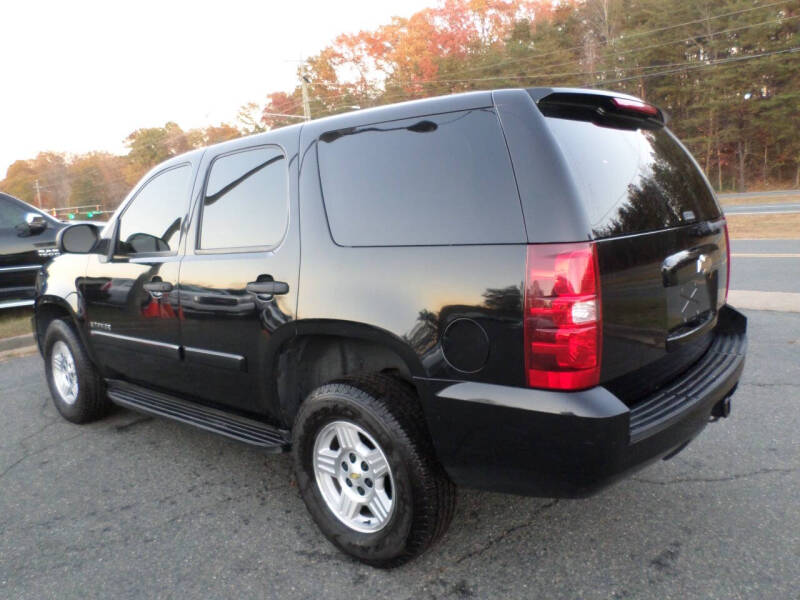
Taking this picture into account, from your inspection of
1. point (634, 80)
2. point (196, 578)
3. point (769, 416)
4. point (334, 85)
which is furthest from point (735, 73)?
point (196, 578)

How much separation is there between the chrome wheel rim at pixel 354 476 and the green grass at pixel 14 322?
6157 millimetres

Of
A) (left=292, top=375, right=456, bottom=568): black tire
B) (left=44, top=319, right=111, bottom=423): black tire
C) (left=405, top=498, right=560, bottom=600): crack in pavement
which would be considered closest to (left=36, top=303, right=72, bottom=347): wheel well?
(left=44, top=319, right=111, bottom=423): black tire

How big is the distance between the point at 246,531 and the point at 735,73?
45.8 meters

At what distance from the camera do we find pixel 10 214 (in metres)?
8.30

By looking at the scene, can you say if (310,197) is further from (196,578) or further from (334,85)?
(334,85)

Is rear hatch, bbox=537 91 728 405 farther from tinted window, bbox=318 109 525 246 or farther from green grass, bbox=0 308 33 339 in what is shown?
green grass, bbox=0 308 33 339

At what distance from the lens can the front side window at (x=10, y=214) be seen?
825 cm

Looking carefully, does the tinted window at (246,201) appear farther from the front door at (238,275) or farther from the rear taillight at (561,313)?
the rear taillight at (561,313)

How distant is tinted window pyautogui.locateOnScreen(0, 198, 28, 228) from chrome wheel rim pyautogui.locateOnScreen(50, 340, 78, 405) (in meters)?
4.85

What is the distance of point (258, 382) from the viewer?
2936 mm

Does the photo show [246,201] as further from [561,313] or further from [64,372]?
[64,372]

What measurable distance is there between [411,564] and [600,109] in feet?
6.62

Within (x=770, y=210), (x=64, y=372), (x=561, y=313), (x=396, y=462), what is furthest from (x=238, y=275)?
(x=770, y=210)

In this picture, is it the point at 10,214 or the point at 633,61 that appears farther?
the point at 633,61
